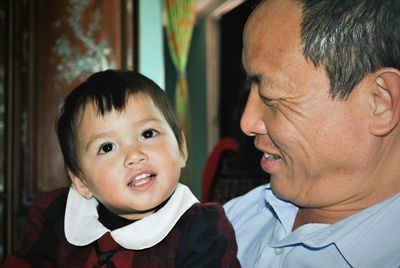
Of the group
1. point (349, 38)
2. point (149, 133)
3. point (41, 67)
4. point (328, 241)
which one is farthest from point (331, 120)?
point (41, 67)

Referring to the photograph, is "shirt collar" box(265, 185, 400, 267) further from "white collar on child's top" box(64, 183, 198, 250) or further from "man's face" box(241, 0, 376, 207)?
"white collar on child's top" box(64, 183, 198, 250)

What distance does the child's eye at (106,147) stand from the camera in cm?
138

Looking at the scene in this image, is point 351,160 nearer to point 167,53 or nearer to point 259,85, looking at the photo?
point 259,85

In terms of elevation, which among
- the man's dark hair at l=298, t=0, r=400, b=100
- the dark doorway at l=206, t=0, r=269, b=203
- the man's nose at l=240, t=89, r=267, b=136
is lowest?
the dark doorway at l=206, t=0, r=269, b=203

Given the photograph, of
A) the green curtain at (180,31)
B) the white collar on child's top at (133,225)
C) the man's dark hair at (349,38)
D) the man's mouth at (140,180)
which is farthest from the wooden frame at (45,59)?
the man's dark hair at (349,38)

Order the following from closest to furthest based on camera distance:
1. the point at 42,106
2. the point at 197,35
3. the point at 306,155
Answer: the point at 306,155, the point at 42,106, the point at 197,35

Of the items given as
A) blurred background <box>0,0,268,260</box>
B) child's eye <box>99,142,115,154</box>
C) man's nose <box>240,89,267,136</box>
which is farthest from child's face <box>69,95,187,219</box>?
blurred background <box>0,0,268,260</box>

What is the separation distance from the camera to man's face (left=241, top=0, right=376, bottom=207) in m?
1.17

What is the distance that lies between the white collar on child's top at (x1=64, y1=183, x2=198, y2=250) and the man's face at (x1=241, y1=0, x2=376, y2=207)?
11.7 inches

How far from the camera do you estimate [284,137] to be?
4.10 feet

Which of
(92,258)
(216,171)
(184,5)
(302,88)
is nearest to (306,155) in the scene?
(302,88)

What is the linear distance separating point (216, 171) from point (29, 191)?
1732mm

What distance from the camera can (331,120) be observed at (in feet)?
3.89

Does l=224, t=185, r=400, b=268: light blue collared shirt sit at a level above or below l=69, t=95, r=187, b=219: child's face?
below
